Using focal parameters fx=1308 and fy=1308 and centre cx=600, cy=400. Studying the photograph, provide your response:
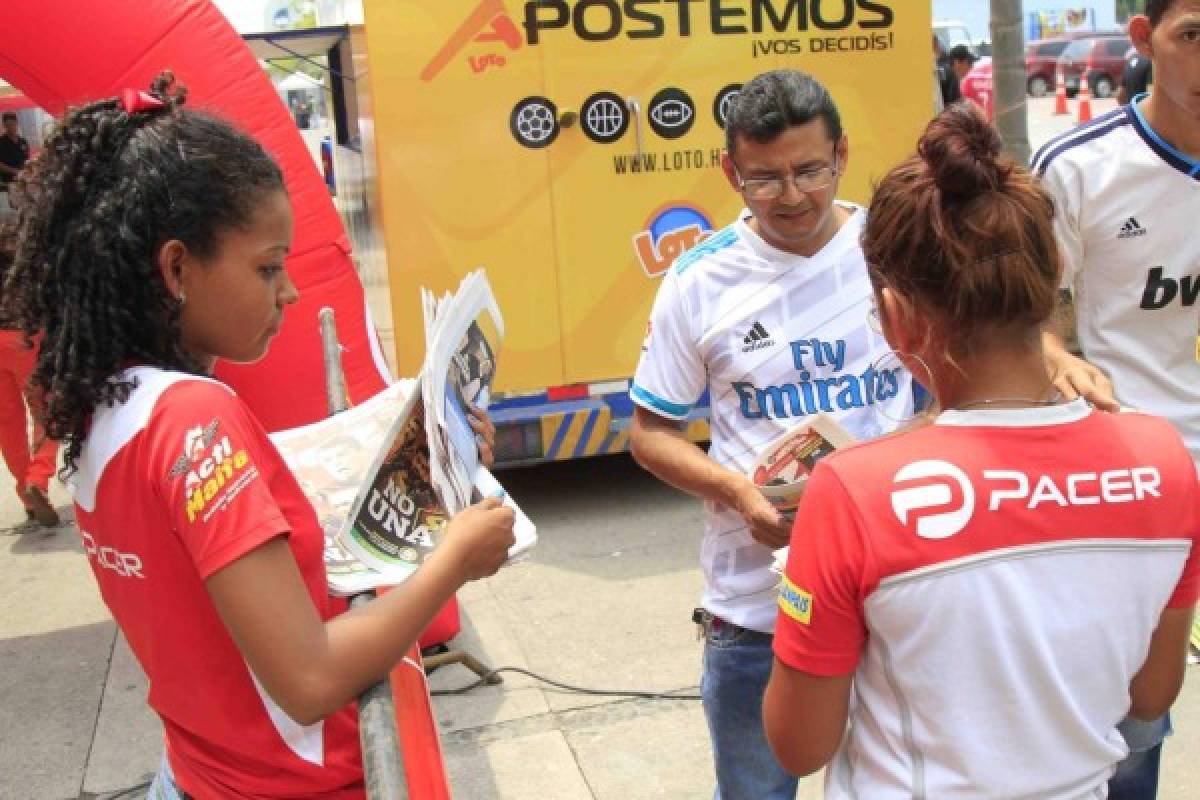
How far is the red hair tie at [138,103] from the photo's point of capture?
1.64m

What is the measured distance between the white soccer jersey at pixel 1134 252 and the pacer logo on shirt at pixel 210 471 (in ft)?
5.62

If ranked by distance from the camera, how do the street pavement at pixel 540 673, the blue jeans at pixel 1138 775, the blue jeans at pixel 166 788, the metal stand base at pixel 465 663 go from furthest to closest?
the metal stand base at pixel 465 663 → the street pavement at pixel 540 673 → the blue jeans at pixel 1138 775 → the blue jeans at pixel 166 788

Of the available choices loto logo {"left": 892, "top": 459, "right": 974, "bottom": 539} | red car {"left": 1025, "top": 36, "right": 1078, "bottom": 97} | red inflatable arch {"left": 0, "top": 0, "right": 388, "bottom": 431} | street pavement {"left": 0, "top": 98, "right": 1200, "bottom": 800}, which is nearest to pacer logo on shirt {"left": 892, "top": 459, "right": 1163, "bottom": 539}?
loto logo {"left": 892, "top": 459, "right": 974, "bottom": 539}

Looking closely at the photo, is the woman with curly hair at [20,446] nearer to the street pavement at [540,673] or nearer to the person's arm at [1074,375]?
the street pavement at [540,673]

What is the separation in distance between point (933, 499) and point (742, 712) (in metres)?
1.19

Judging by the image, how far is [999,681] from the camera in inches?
56.7

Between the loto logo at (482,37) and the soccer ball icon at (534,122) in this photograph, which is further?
the soccer ball icon at (534,122)

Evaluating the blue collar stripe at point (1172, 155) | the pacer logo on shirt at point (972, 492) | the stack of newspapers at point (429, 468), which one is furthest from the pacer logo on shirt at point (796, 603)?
the blue collar stripe at point (1172, 155)

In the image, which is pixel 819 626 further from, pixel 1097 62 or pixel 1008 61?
pixel 1097 62

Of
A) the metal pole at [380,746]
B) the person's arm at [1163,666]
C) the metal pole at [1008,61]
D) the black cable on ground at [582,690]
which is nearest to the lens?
→ the metal pole at [380,746]

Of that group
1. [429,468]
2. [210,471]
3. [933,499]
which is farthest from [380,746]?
[933,499]

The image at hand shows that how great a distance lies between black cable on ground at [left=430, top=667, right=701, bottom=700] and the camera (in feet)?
14.2

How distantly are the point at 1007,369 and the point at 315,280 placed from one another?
10.9ft

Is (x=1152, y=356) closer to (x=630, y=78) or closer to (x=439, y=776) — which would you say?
(x=439, y=776)
